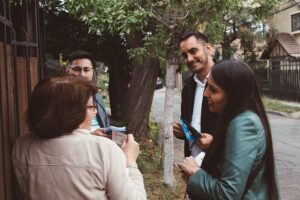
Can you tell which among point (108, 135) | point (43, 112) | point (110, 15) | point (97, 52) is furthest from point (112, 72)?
point (43, 112)

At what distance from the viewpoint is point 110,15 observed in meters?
5.79

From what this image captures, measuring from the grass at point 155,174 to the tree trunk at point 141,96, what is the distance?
Answer: 375mm

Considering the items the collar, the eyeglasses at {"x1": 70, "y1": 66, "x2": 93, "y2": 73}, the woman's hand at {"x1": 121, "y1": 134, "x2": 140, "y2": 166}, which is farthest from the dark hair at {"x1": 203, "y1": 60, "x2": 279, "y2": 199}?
the eyeglasses at {"x1": 70, "y1": 66, "x2": 93, "y2": 73}

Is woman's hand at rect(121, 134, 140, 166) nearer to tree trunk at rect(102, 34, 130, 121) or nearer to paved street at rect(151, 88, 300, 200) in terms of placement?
paved street at rect(151, 88, 300, 200)

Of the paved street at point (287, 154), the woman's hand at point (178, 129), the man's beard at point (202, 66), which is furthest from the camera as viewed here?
the paved street at point (287, 154)

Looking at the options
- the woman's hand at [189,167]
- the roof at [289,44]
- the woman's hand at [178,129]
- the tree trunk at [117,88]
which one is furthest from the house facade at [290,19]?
the woman's hand at [189,167]

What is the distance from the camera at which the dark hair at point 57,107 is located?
6.63 feet

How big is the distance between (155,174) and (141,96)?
248 centimetres

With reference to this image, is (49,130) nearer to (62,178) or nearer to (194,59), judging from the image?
(62,178)

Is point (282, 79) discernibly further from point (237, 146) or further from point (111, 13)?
point (237, 146)

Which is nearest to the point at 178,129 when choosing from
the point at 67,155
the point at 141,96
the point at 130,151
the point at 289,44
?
the point at 130,151

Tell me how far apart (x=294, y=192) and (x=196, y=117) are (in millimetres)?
4128

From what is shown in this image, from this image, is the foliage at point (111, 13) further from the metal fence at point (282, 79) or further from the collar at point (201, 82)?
the metal fence at point (282, 79)

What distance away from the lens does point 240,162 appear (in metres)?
2.07
